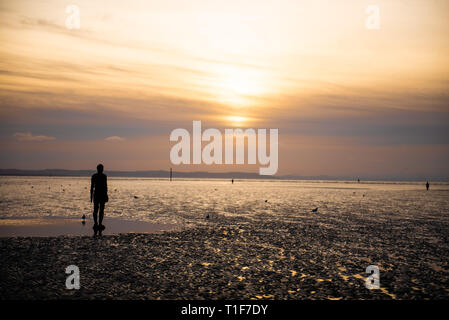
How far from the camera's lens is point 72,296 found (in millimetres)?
7926

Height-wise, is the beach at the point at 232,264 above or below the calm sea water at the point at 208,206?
above

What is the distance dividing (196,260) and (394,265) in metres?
5.84

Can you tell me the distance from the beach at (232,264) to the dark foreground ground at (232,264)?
0.02 m

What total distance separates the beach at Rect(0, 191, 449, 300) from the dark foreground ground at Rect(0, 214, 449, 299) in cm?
2

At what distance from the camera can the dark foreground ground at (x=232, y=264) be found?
8391 mm

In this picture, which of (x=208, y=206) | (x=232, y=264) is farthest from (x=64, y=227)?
(x=208, y=206)

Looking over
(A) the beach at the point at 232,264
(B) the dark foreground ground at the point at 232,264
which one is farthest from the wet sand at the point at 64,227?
(B) the dark foreground ground at the point at 232,264

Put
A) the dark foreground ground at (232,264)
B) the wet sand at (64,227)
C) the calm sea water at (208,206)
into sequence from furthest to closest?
the calm sea water at (208,206), the wet sand at (64,227), the dark foreground ground at (232,264)

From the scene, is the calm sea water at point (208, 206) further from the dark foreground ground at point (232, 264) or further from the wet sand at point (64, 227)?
the dark foreground ground at point (232, 264)

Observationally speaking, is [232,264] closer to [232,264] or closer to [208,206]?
[232,264]

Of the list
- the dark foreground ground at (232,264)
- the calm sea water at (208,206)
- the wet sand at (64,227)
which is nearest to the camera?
the dark foreground ground at (232,264)
